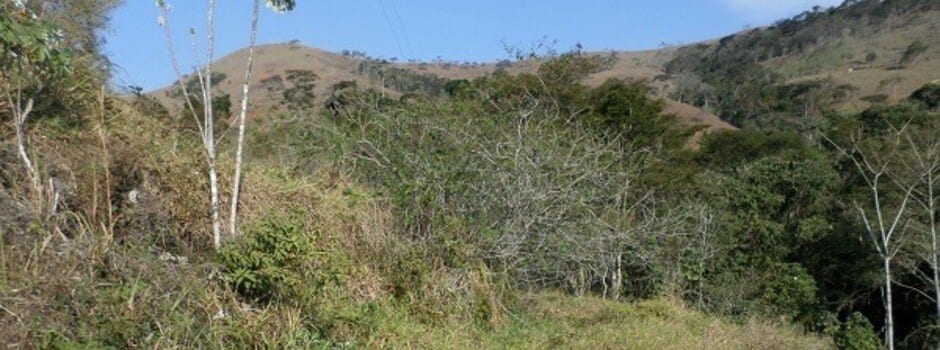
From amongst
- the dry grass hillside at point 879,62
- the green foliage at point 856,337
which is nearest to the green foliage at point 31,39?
the green foliage at point 856,337

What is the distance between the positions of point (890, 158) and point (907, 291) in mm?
3180

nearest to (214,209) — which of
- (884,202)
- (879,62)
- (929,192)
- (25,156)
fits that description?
(25,156)

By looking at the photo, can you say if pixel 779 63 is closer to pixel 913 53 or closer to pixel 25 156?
pixel 913 53

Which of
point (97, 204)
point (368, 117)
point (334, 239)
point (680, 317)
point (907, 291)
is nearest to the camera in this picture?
point (97, 204)

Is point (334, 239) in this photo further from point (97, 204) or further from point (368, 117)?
point (368, 117)

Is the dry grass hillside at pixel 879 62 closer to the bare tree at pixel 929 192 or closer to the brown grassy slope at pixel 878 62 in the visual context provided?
the brown grassy slope at pixel 878 62

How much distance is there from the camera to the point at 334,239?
653 cm

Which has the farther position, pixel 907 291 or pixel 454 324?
pixel 907 291

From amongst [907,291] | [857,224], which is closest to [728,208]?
[857,224]

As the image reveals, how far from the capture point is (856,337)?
14.8 meters

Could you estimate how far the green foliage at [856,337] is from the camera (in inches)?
575

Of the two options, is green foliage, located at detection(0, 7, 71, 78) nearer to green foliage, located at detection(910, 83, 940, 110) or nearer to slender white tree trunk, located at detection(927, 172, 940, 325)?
slender white tree trunk, located at detection(927, 172, 940, 325)

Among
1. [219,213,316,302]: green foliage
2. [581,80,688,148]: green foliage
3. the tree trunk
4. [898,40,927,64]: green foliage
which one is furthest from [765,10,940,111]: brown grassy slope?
[219,213,316,302]: green foliage

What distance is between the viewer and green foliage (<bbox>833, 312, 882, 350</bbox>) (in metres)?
14.6
